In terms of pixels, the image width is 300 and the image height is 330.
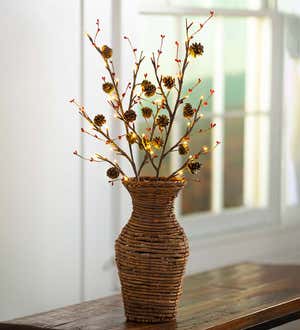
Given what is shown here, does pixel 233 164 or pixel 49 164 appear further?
pixel 233 164

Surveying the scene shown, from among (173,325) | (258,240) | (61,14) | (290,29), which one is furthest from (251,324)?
(290,29)

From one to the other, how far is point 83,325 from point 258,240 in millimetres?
1846

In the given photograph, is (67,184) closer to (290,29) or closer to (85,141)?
(85,141)

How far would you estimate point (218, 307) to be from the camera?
2.57 metres

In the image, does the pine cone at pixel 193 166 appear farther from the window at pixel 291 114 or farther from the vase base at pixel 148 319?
the window at pixel 291 114

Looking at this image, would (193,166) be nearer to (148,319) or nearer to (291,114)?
(148,319)

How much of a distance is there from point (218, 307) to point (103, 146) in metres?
0.92

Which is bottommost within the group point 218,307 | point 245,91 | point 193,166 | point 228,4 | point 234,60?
point 218,307

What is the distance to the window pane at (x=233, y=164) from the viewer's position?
4.40 meters

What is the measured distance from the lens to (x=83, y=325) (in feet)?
7.66

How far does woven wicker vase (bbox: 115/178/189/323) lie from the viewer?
7.70ft

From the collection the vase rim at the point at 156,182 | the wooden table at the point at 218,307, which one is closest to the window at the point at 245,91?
the wooden table at the point at 218,307

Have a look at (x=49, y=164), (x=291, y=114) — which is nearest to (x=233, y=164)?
(x=291, y=114)

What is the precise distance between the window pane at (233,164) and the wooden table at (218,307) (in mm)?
1251
